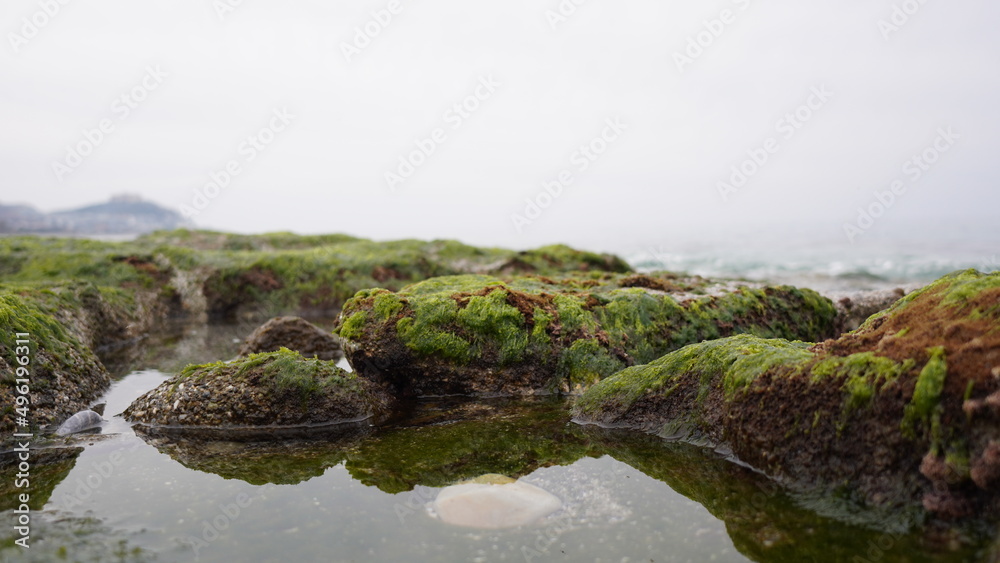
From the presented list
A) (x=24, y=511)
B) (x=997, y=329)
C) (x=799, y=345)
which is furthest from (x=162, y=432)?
(x=997, y=329)

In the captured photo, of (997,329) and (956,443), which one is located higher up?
(997,329)

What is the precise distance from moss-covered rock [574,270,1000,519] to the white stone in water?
1.86m

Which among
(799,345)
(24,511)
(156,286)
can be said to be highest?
(156,286)

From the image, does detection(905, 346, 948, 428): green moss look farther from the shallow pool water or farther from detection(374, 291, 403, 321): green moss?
detection(374, 291, 403, 321): green moss

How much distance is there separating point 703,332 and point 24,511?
26.0 feet

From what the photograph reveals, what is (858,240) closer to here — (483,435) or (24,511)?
(483,435)

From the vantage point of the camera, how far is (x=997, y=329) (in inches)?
161

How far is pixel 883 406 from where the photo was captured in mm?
4152

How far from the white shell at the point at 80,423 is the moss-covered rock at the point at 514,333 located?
2871mm

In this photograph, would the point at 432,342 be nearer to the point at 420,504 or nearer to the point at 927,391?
the point at 420,504

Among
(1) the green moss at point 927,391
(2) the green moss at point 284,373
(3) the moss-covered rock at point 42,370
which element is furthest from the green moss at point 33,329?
(1) the green moss at point 927,391

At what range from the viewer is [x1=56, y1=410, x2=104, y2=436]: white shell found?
6328mm

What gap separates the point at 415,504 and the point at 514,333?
369 centimetres

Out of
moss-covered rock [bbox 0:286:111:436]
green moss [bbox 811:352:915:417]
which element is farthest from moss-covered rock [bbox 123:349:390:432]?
green moss [bbox 811:352:915:417]
